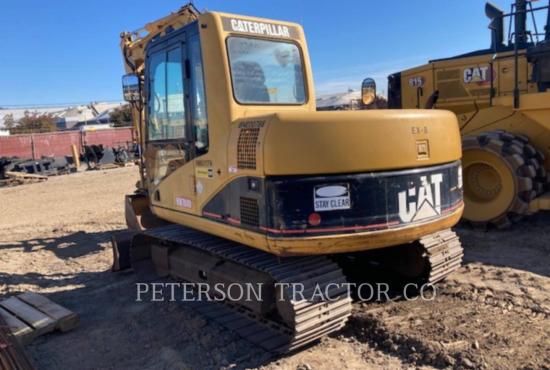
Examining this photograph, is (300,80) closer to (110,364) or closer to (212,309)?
(212,309)

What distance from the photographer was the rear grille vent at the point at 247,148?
3855 millimetres

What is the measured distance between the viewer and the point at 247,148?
3.93 m

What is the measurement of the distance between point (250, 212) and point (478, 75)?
606 cm

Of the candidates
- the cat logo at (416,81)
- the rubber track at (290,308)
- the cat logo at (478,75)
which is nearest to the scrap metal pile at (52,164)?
the cat logo at (416,81)

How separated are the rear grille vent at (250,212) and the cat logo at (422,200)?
111 centimetres

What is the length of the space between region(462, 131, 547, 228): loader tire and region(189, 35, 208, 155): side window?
4.56 meters

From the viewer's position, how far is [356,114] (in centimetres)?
384

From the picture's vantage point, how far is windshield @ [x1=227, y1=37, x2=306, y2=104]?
4355 mm

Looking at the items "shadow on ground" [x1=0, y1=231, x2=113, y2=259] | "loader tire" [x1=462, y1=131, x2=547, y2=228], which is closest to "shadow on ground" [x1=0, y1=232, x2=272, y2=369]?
"shadow on ground" [x1=0, y1=231, x2=113, y2=259]

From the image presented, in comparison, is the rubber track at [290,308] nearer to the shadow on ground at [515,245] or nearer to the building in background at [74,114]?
the shadow on ground at [515,245]

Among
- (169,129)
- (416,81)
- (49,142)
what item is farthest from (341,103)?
(169,129)

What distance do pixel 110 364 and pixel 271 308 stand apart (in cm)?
140

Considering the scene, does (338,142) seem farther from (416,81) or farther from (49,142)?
(49,142)

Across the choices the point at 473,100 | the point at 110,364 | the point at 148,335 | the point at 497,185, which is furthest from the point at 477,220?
the point at 110,364
